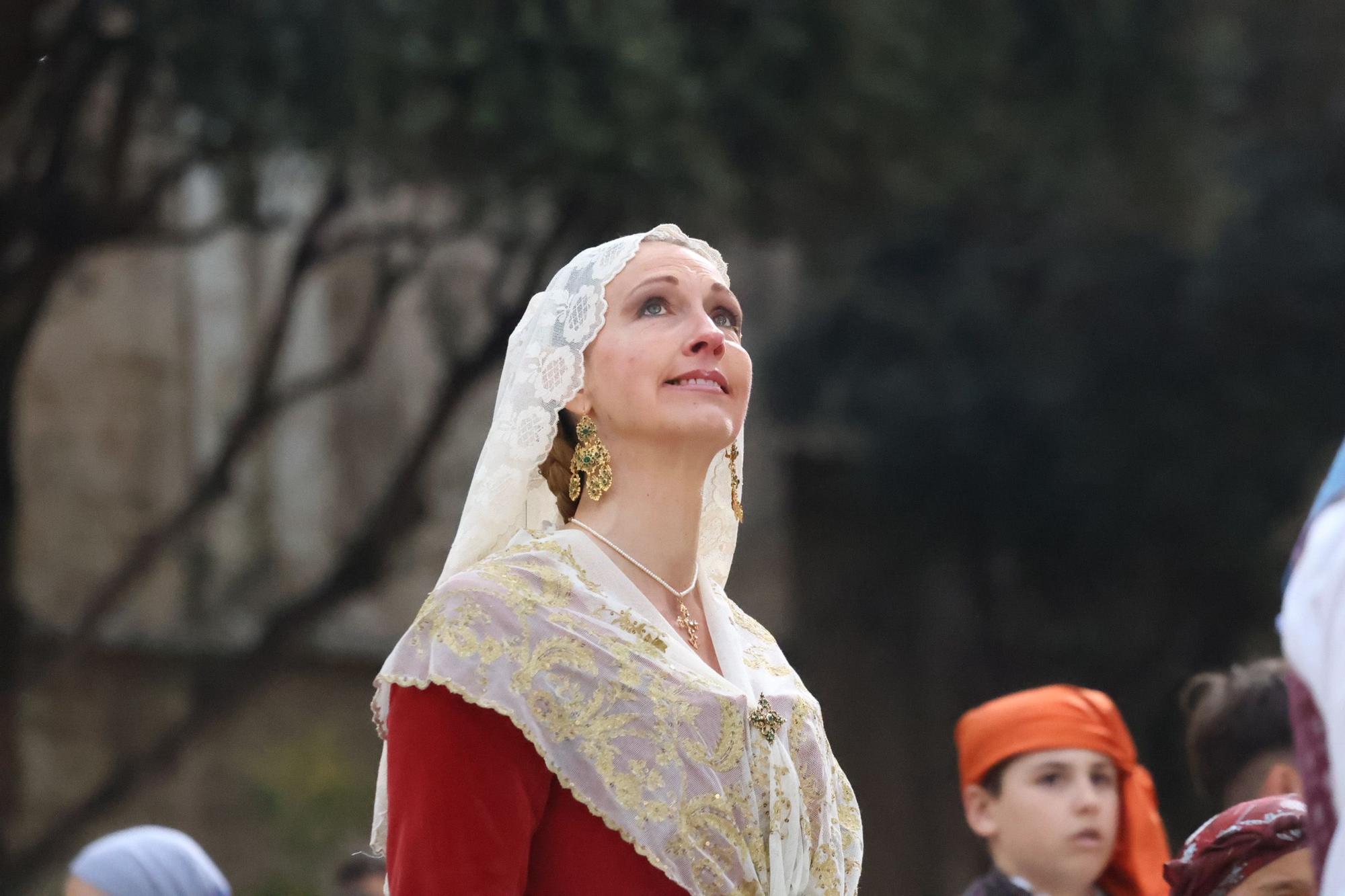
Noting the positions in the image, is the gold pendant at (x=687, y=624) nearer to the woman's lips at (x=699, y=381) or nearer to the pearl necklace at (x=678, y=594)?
the pearl necklace at (x=678, y=594)

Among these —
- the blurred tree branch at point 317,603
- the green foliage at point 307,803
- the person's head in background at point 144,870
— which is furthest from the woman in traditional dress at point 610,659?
the green foliage at point 307,803

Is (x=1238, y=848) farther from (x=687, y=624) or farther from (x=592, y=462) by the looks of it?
(x=592, y=462)

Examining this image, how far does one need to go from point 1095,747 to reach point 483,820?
1.66 meters

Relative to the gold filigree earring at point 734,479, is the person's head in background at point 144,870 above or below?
below

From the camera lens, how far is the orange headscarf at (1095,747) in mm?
3664

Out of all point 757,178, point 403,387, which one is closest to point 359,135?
point 757,178

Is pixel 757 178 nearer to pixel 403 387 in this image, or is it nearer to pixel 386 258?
pixel 386 258

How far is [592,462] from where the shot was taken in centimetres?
277

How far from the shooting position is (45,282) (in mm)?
8203

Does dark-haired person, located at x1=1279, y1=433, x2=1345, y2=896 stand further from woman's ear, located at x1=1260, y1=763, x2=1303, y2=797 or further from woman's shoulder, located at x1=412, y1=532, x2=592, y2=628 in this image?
woman's ear, located at x1=1260, y1=763, x2=1303, y2=797

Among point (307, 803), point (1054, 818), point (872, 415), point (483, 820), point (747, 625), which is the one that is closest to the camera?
point (483, 820)

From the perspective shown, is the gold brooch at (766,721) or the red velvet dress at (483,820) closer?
the red velvet dress at (483,820)

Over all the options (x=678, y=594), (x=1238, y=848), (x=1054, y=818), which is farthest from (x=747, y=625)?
(x=1054, y=818)

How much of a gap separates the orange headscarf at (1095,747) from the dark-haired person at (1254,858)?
587 millimetres
